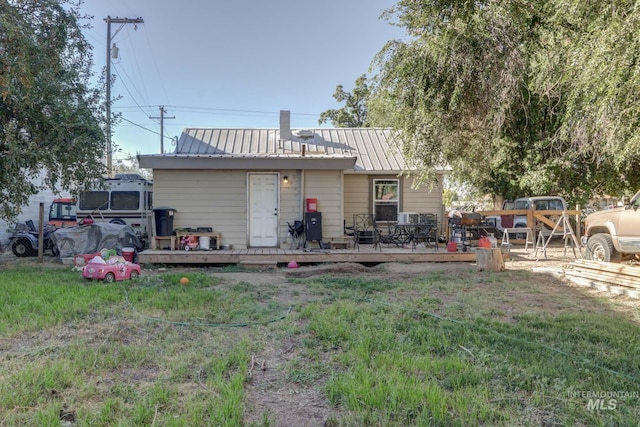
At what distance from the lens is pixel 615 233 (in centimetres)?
693

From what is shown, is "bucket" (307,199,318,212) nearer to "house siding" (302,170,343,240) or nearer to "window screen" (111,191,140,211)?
"house siding" (302,170,343,240)

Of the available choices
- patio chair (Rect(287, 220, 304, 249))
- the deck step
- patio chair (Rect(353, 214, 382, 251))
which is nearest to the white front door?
patio chair (Rect(287, 220, 304, 249))

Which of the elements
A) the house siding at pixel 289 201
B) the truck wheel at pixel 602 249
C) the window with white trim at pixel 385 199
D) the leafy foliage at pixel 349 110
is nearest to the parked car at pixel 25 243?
the house siding at pixel 289 201

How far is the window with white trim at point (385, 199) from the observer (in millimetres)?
11250

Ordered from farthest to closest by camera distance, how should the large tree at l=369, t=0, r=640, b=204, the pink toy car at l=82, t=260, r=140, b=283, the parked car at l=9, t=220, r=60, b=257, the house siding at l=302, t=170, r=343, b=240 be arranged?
the parked car at l=9, t=220, r=60, b=257
the house siding at l=302, t=170, r=343, b=240
the pink toy car at l=82, t=260, r=140, b=283
the large tree at l=369, t=0, r=640, b=204

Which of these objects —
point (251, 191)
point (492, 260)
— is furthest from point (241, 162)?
point (492, 260)

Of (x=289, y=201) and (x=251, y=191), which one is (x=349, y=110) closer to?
(x=289, y=201)

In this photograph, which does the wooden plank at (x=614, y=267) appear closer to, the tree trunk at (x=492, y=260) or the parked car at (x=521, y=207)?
the tree trunk at (x=492, y=260)

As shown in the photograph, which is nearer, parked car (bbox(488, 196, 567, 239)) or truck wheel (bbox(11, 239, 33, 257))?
truck wheel (bbox(11, 239, 33, 257))

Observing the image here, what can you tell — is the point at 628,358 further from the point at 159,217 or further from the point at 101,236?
the point at 101,236

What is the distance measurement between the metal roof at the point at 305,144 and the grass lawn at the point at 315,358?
653 centimetres

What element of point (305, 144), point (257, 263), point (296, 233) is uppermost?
point (305, 144)

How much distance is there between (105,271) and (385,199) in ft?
25.9

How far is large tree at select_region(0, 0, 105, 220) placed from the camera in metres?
6.30
